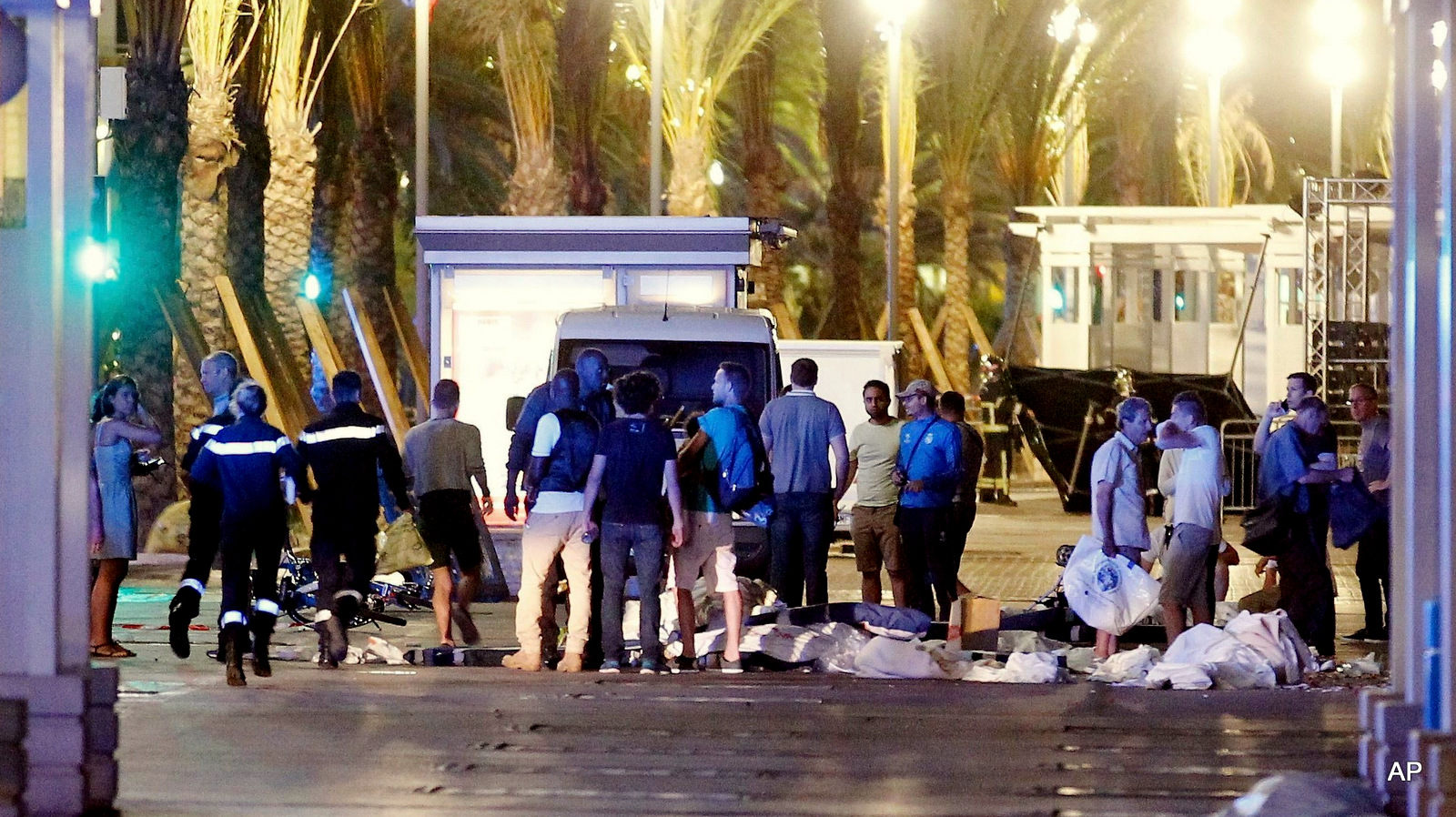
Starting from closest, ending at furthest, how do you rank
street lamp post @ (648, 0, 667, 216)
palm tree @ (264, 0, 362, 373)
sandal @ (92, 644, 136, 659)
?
sandal @ (92, 644, 136, 659) → palm tree @ (264, 0, 362, 373) → street lamp post @ (648, 0, 667, 216)

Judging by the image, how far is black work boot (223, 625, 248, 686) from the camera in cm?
1271

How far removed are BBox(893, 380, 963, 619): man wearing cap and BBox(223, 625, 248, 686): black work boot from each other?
4.56m

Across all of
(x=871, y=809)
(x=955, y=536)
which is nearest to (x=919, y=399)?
(x=955, y=536)

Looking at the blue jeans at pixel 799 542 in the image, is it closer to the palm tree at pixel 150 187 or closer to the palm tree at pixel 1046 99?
the palm tree at pixel 150 187

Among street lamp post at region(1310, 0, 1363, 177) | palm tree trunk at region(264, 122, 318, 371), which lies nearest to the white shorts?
palm tree trunk at region(264, 122, 318, 371)

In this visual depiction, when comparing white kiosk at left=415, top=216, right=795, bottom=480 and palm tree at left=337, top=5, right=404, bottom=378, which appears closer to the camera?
white kiosk at left=415, top=216, right=795, bottom=480

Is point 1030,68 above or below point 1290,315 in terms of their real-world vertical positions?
above

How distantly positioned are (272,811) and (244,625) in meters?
4.12

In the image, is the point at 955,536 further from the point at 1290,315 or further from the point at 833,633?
the point at 1290,315

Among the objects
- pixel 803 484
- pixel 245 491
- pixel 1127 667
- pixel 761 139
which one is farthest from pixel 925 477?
pixel 761 139

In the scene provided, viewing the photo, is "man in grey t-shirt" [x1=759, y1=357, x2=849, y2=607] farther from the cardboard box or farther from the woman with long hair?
the woman with long hair

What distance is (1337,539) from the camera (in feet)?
48.4

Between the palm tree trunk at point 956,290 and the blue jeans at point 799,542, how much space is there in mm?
25841

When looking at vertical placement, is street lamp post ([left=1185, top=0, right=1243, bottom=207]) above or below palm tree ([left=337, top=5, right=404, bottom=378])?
above
